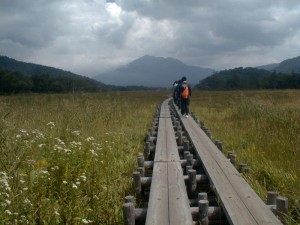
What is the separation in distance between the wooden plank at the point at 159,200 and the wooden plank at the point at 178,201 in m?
0.05

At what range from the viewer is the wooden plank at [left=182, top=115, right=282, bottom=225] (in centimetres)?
326

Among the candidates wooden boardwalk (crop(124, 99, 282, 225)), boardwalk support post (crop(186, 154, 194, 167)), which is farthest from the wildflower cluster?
boardwalk support post (crop(186, 154, 194, 167))

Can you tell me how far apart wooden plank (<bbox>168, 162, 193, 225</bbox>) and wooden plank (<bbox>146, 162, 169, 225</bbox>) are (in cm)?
5

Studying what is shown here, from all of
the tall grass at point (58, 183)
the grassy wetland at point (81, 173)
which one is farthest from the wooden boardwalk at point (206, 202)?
the tall grass at point (58, 183)

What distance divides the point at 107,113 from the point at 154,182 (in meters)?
8.96

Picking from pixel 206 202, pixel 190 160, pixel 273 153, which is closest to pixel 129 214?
pixel 206 202

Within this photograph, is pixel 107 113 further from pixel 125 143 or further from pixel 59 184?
pixel 59 184

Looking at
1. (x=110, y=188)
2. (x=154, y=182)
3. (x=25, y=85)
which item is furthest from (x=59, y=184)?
(x=25, y=85)

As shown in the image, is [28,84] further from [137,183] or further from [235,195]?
[235,195]

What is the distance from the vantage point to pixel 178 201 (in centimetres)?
376

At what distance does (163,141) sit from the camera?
7.71 metres

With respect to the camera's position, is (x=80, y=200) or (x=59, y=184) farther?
(x=59, y=184)

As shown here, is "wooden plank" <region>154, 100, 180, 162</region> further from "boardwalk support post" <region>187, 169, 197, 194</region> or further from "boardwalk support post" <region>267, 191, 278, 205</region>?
"boardwalk support post" <region>267, 191, 278, 205</region>

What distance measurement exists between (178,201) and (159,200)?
218 mm
